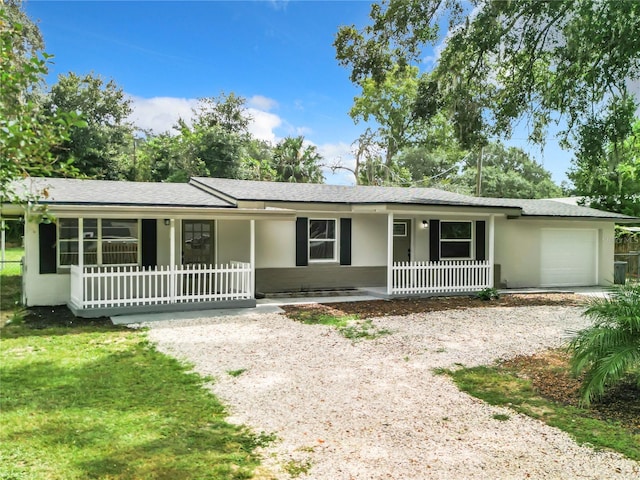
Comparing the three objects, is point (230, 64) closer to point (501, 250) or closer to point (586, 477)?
point (501, 250)

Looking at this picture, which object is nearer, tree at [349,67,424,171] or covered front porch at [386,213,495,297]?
covered front porch at [386,213,495,297]

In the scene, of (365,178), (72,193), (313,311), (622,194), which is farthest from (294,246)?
(365,178)

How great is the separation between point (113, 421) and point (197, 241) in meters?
8.76

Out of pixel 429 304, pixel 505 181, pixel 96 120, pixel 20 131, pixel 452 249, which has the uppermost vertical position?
pixel 96 120

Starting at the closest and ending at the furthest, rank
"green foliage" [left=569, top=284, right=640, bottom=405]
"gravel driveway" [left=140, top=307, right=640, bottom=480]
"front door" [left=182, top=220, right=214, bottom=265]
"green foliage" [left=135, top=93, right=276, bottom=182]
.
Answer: "gravel driveway" [left=140, top=307, right=640, bottom=480] < "green foliage" [left=569, top=284, right=640, bottom=405] < "front door" [left=182, top=220, right=214, bottom=265] < "green foliage" [left=135, top=93, right=276, bottom=182]

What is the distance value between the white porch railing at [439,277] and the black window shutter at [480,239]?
819 millimetres

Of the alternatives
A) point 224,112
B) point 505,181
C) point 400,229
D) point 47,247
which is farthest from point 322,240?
point 505,181

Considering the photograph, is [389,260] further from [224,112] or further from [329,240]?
[224,112]

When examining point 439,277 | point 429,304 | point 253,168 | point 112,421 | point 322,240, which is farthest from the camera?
point 253,168

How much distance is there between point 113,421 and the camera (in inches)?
188

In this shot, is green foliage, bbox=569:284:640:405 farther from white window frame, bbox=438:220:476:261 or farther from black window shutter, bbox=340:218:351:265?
white window frame, bbox=438:220:476:261

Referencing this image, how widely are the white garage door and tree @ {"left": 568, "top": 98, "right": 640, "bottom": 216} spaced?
1.91m

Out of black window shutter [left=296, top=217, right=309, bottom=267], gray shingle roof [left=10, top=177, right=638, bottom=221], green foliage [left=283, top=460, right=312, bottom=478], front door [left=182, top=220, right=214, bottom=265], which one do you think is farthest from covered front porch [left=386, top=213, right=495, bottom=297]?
green foliage [left=283, top=460, right=312, bottom=478]

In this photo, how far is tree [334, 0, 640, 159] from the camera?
911 centimetres
